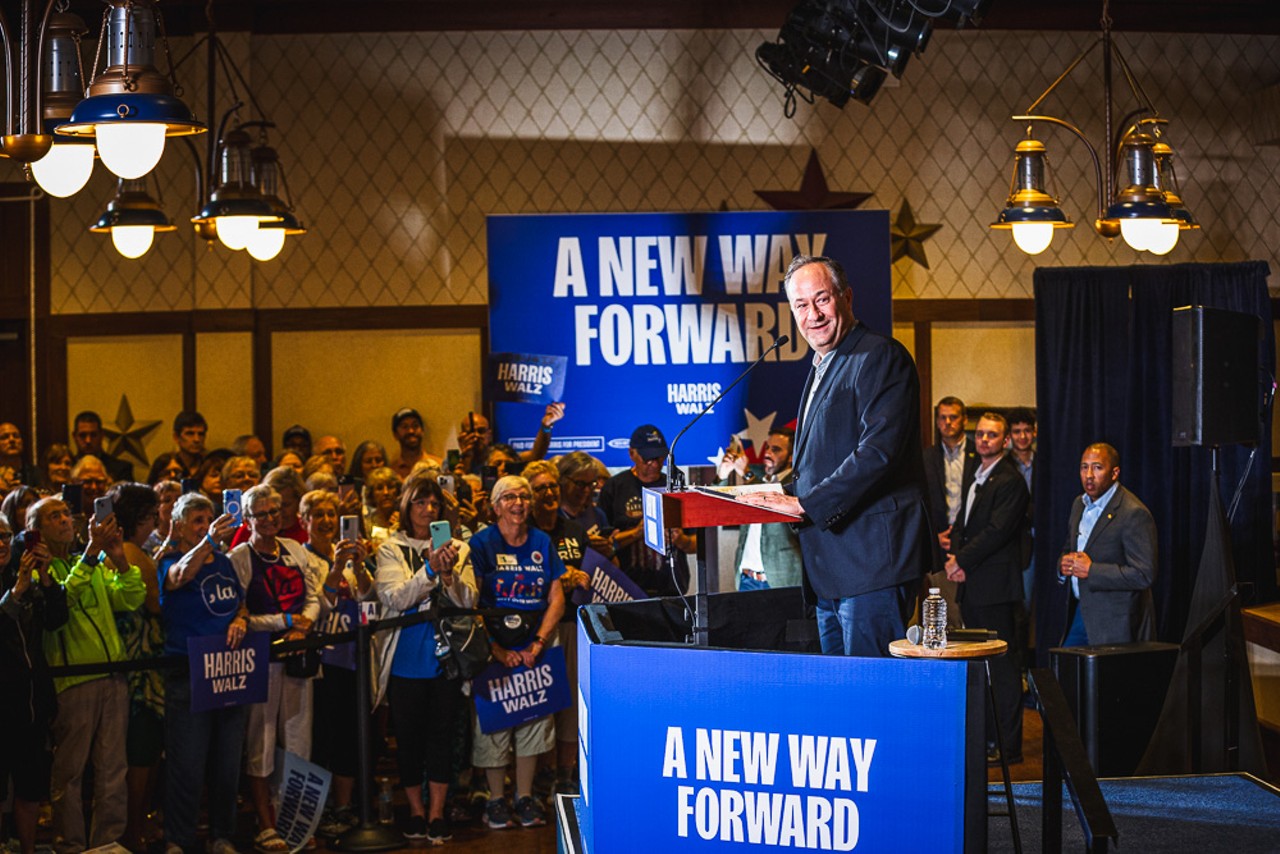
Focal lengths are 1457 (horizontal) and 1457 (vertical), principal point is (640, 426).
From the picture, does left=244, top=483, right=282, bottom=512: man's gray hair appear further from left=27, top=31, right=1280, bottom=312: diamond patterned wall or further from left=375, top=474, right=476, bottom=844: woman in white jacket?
left=27, top=31, right=1280, bottom=312: diamond patterned wall

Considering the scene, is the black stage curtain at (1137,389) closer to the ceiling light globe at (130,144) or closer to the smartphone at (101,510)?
the smartphone at (101,510)

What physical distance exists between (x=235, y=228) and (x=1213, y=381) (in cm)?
440

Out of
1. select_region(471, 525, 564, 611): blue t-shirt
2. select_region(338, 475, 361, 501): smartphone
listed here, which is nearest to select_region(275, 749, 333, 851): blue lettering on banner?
select_region(471, 525, 564, 611): blue t-shirt

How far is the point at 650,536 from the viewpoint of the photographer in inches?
154

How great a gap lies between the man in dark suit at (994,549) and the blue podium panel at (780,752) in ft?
12.2

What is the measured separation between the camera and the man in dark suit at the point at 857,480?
12.3ft

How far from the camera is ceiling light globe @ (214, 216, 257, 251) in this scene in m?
6.45

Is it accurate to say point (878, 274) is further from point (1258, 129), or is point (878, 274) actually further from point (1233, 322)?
point (1258, 129)

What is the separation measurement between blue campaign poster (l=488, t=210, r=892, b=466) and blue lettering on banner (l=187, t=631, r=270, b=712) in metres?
3.12

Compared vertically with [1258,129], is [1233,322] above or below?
below

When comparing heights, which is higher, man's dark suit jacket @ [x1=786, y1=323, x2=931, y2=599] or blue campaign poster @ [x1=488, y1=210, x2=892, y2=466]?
blue campaign poster @ [x1=488, y1=210, x2=892, y2=466]

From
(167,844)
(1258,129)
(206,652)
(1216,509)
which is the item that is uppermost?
(1258,129)

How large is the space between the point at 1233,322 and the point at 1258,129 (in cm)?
408

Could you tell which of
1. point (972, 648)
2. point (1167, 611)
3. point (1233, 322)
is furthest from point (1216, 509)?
point (972, 648)
